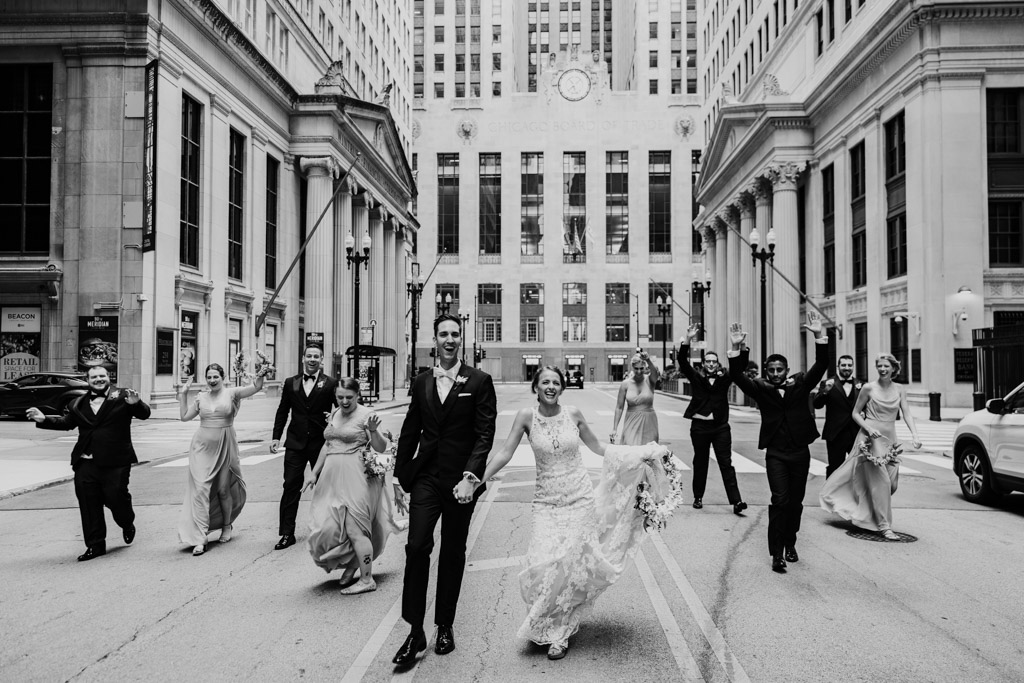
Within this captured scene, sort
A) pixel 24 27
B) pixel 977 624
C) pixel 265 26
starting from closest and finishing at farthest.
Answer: pixel 977 624
pixel 24 27
pixel 265 26

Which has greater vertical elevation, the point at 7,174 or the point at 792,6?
the point at 792,6

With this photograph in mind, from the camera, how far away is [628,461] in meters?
5.38

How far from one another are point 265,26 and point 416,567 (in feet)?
136

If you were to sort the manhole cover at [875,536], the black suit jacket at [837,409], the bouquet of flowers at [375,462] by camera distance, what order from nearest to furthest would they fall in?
the bouquet of flowers at [375,462], the manhole cover at [875,536], the black suit jacket at [837,409]

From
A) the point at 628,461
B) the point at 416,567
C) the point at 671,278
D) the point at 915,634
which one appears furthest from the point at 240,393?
the point at 671,278

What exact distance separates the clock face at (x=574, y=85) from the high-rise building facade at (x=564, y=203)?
0.47 feet

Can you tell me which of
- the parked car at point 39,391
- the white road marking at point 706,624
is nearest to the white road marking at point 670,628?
the white road marking at point 706,624

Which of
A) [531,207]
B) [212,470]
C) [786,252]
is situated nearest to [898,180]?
[786,252]

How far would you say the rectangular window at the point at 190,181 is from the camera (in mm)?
31406

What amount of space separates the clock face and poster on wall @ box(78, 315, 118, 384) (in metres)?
76.3

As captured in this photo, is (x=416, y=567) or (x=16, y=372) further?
(x=16, y=372)

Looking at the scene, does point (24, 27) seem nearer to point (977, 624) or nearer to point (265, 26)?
point (265, 26)

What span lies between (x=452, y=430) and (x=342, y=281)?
4615 cm

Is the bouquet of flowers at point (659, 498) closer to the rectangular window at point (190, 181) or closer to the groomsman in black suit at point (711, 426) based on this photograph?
the groomsman in black suit at point (711, 426)
